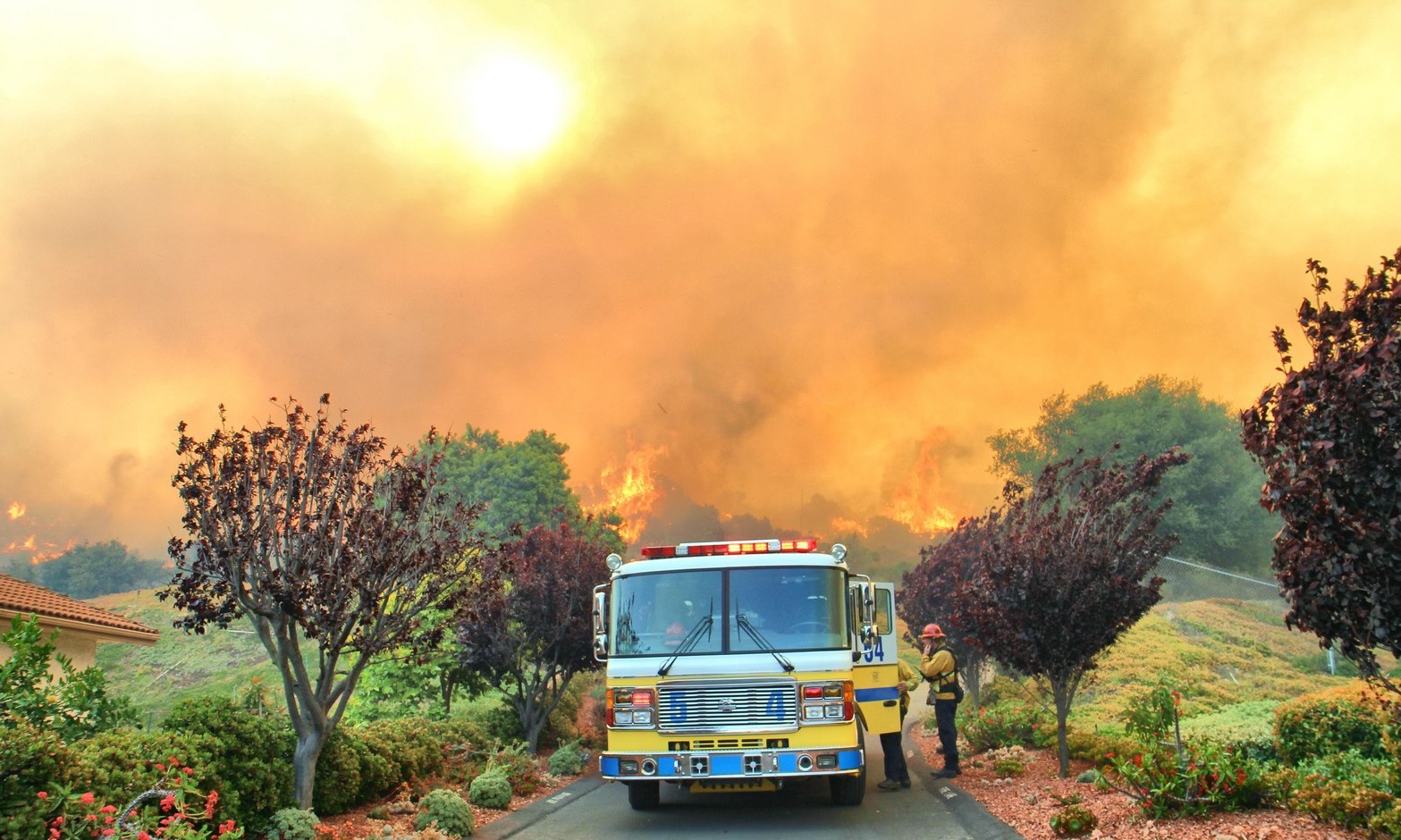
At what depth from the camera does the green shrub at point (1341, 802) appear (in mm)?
7125

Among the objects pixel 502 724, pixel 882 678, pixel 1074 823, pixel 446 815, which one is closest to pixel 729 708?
pixel 882 678

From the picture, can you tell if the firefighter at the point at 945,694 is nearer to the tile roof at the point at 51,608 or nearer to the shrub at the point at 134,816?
the shrub at the point at 134,816

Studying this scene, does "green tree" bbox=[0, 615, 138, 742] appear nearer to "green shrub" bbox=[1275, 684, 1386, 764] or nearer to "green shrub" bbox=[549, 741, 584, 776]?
"green shrub" bbox=[549, 741, 584, 776]

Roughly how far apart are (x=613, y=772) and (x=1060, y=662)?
5949 millimetres

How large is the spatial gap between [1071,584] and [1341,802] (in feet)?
15.9

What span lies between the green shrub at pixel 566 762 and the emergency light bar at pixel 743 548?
19.4 ft

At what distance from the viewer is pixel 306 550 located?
31.0 feet

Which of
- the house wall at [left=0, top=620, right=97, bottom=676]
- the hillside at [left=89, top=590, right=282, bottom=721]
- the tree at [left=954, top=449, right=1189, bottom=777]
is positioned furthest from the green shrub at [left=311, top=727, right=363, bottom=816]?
the hillside at [left=89, top=590, right=282, bottom=721]

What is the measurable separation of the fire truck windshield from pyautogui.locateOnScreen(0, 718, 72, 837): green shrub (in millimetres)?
5859

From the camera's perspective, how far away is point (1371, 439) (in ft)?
20.6

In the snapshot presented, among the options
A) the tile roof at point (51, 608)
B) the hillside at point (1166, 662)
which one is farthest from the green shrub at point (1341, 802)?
the tile roof at point (51, 608)

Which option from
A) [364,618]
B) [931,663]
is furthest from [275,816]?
[931,663]

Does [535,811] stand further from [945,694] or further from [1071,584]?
[1071,584]

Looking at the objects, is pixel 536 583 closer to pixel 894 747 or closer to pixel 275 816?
pixel 894 747
